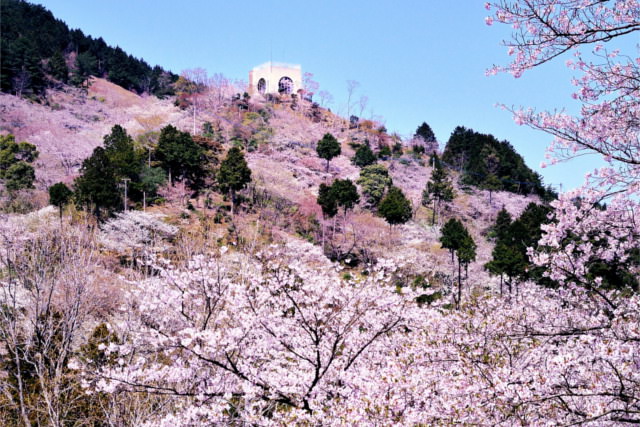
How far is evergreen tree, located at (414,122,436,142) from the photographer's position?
61.4m

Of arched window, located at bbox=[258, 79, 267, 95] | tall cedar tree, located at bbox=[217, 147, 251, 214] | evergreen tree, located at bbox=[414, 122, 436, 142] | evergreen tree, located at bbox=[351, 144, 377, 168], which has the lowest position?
tall cedar tree, located at bbox=[217, 147, 251, 214]

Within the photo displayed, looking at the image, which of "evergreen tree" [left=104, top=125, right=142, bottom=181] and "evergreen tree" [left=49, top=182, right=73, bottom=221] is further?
"evergreen tree" [left=104, top=125, right=142, bottom=181]

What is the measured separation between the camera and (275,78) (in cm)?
6525

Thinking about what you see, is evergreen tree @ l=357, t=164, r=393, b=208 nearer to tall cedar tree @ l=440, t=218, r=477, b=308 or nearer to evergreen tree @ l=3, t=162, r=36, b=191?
tall cedar tree @ l=440, t=218, r=477, b=308

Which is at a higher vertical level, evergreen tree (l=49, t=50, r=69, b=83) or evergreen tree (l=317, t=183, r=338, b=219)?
evergreen tree (l=49, t=50, r=69, b=83)

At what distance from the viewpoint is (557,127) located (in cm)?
432

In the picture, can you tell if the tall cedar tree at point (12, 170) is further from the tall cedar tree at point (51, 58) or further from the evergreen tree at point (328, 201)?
the tall cedar tree at point (51, 58)

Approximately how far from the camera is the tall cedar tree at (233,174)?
3009cm

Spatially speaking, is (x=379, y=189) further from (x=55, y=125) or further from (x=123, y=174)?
(x=55, y=125)

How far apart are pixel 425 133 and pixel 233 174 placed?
38.2 meters

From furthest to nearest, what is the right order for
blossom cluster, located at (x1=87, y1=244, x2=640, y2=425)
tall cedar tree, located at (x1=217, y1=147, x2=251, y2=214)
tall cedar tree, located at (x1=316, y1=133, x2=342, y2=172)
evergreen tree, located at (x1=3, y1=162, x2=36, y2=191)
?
tall cedar tree, located at (x1=316, y1=133, x2=342, y2=172), tall cedar tree, located at (x1=217, y1=147, x2=251, y2=214), evergreen tree, located at (x1=3, y1=162, x2=36, y2=191), blossom cluster, located at (x1=87, y1=244, x2=640, y2=425)

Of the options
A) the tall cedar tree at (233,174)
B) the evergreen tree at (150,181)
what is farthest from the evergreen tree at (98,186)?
the tall cedar tree at (233,174)

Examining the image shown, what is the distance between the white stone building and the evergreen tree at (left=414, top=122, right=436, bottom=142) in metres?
18.2

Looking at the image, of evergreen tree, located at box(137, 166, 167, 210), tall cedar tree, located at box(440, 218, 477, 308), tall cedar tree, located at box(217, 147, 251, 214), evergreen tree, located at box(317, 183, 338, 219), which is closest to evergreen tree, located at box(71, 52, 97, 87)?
evergreen tree, located at box(137, 166, 167, 210)
